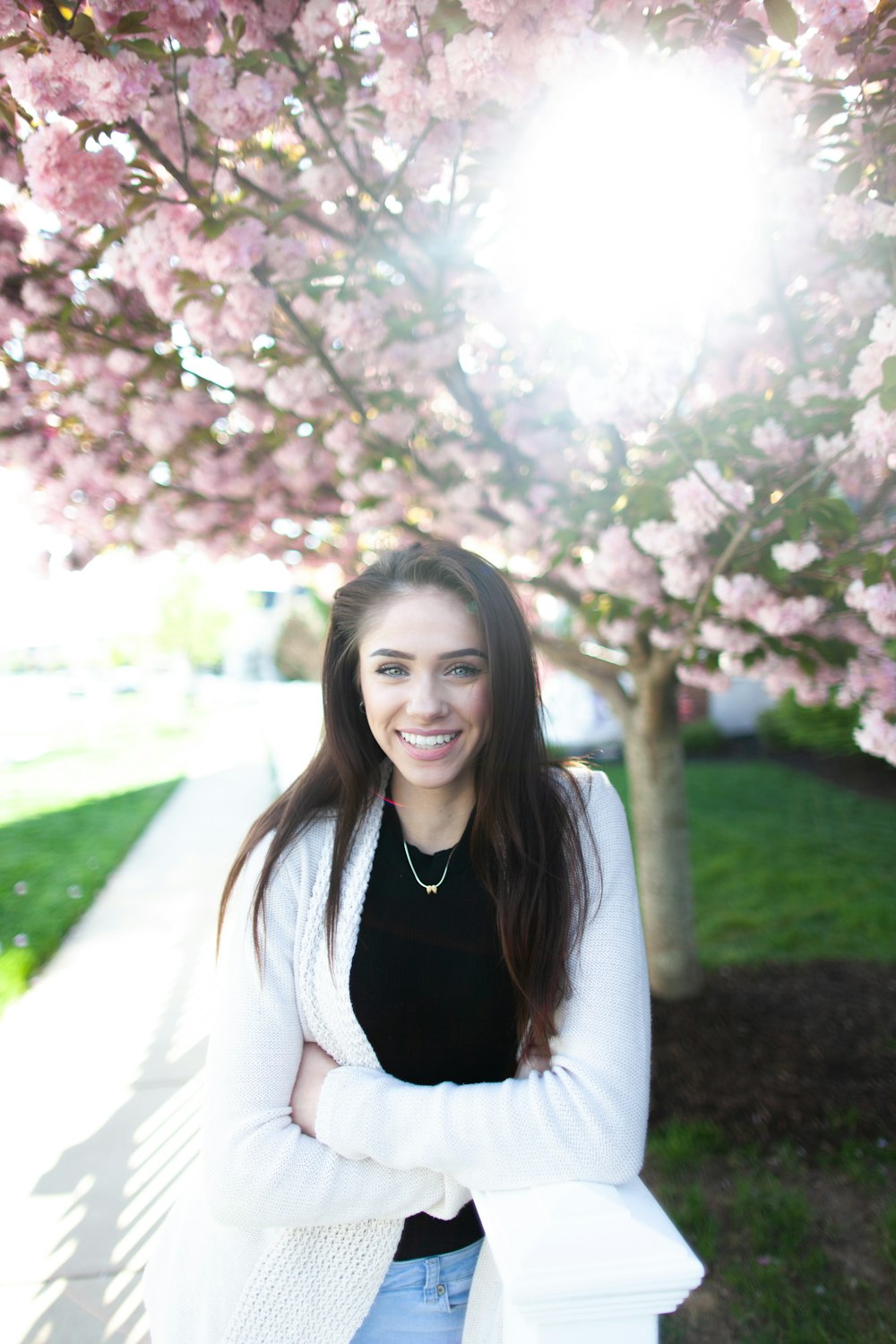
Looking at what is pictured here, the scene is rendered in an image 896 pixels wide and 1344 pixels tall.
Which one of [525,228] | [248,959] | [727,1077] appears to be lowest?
[727,1077]

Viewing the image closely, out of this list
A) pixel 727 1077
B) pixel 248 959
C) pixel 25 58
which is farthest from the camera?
pixel 727 1077

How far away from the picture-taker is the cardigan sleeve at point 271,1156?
48.6 inches

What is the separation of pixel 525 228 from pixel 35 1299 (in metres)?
3.13

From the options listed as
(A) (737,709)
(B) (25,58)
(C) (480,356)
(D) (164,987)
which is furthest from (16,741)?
(B) (25,58)

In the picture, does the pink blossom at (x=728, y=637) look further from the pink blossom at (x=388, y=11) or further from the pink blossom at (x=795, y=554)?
the pink blossom at (x=388, y=11)

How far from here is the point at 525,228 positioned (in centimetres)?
249

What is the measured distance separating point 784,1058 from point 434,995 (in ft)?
7.29

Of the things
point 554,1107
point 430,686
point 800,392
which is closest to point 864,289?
point 800,392

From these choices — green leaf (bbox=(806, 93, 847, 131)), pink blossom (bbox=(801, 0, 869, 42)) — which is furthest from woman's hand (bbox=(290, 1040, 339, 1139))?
green leaf (bbox=(806, 93, 847, 131))

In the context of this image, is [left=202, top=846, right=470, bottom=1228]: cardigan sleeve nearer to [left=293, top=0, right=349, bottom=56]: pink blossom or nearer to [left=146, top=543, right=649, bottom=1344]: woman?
[left=146, top=543, right=649, bottom=1344]: woman

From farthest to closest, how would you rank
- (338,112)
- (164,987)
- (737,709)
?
(737,709) < (164,987) < (338,112)

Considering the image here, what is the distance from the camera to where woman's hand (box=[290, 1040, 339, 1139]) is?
1.30 metres

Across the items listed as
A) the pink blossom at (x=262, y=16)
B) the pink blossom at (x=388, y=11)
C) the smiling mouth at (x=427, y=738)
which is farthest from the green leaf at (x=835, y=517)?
the pink blossom at (x=262, y=16)

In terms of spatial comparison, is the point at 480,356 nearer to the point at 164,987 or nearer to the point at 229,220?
the point at 229,220
